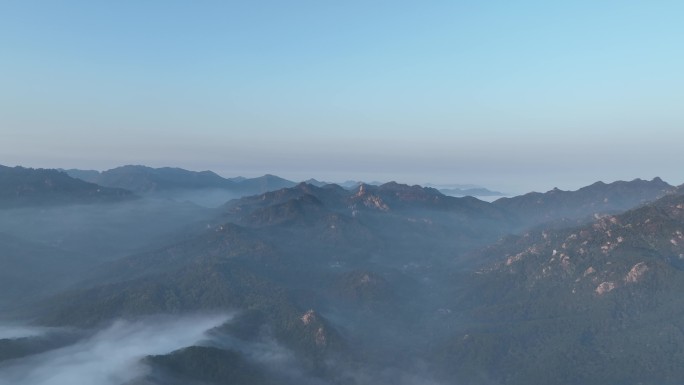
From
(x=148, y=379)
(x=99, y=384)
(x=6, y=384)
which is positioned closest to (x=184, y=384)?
(x=148, y=379)

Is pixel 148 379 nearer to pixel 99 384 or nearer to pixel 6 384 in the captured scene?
pixel 99 384

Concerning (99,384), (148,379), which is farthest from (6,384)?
(148,379)

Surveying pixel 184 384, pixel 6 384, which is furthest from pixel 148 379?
pixel 6 384

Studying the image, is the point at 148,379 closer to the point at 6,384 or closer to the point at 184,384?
the point at 184,384

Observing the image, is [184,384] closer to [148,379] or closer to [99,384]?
[148,379]
